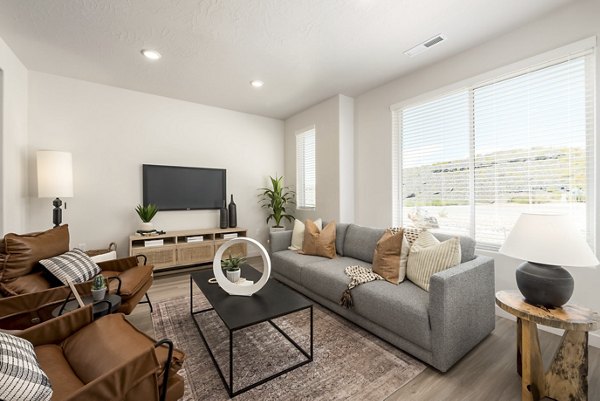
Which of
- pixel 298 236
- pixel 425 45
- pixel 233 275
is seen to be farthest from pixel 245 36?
pixel 298 236

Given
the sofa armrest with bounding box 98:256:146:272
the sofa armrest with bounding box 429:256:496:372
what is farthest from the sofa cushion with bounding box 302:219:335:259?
the sofa armrest with bounding box 98:256:146:272

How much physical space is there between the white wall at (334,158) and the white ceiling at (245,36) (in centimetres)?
57

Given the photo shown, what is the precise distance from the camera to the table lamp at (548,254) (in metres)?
1.43

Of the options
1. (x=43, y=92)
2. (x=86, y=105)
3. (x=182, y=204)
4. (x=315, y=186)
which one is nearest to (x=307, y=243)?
(x=315, y=186)

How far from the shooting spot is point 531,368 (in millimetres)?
1488

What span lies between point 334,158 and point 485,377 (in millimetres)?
3109

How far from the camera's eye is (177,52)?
2.82 meters

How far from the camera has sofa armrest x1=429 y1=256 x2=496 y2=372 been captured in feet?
5.47

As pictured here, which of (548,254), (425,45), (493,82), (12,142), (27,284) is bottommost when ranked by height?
(27,284)

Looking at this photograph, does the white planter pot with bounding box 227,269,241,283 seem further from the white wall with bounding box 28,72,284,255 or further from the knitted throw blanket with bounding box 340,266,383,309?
the white wall with bounding box 28,72,284,255

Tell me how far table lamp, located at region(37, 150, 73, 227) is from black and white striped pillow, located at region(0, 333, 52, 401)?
2.63m

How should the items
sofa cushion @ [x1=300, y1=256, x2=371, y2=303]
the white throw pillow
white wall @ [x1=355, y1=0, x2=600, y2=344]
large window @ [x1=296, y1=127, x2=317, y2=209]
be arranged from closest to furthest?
white wall @ [x1=355, y1=0, x2=600, y2=344] < sofa cushion @ [x1=300, y1=256, x2=371, y2=303] < the white throw pillow < large window @ [x1=296, y1=127, x2=317, y2=209]

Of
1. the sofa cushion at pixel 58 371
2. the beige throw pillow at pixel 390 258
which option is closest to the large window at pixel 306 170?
the beige throw pillow at pixel 390 258

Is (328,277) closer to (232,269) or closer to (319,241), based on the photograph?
(319,241)
